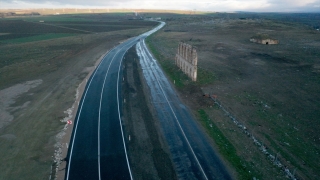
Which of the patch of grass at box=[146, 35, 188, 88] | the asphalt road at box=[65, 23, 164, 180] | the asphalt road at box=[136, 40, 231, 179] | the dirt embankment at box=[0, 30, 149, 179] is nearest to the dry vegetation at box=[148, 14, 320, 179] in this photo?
the patch of grass at box=[146, 35, 188, 88]

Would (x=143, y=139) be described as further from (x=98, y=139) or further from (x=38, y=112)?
(x=38, y=112)

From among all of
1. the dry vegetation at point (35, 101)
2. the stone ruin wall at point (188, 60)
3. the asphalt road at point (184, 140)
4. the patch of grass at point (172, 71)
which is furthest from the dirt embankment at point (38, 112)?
the stone ruin wall at point (188, 60)

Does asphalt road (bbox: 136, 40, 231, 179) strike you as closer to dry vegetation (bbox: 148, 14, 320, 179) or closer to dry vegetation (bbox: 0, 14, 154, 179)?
dry vegetation (bbox: 148, 14, 320, 179)

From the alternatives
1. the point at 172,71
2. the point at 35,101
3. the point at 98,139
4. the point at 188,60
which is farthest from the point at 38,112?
the point at 172,71

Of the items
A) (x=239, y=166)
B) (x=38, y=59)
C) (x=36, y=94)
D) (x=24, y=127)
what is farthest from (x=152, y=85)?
(x=38, y=59)

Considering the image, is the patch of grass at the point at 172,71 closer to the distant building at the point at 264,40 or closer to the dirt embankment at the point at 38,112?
the dirt embankment at the point at 38,112

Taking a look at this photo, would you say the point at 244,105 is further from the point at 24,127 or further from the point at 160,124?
the point at 24,127
